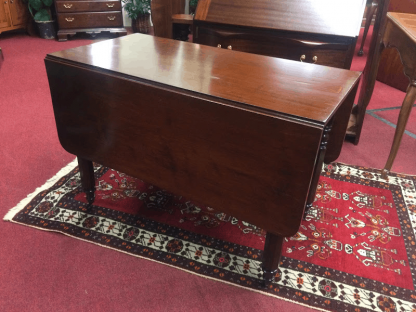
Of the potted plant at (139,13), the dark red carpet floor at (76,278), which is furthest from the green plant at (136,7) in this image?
the dark red carpet floor at (76,278)

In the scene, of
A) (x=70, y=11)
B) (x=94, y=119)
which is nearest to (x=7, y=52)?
(x=70, y=11)

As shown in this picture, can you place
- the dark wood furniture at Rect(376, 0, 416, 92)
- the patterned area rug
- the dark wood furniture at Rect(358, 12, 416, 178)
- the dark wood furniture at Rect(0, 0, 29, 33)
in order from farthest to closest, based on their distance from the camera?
1. the dark wood furniture at Rect(0, 0, 29, 33)
2. the dark wood furniture at Rect(376, 0, 416, 92)
3. the dark wood furniture at Rect(358, 12, 416, 178)
4. the patterned area rug

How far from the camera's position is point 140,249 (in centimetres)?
133

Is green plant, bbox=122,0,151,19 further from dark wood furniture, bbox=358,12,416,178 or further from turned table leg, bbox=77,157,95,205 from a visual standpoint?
turned table leg, bbox=77,157,95,205

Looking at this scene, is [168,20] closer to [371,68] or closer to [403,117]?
[371,68]

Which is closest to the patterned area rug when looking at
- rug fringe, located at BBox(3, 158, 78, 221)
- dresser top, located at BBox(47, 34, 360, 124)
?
rug fringe, located at BBox(3, 158, 78, 221)

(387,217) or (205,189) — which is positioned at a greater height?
(205,189)

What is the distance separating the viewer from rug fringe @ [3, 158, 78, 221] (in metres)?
1.46

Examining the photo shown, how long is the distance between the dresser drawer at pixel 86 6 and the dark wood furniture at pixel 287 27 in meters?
2.67

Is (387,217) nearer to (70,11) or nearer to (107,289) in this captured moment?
(107,289)

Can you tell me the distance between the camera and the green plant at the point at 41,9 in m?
4.11

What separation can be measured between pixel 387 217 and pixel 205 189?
3.10 feet

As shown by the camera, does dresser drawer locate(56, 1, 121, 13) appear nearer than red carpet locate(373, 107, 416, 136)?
No

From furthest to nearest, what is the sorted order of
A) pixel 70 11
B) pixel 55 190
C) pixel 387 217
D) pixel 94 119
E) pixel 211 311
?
pixel 70 11
pixel 55 190
pixel 387 217
pixel 94 119
pixel 211 311
